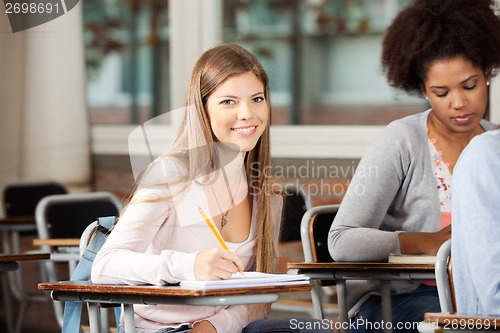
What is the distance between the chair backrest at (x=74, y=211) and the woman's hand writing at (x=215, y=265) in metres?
2.30

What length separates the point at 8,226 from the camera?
16.7ft

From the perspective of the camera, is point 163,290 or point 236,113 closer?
point 163,290

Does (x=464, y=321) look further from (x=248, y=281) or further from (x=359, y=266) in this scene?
(x=359, y=266)

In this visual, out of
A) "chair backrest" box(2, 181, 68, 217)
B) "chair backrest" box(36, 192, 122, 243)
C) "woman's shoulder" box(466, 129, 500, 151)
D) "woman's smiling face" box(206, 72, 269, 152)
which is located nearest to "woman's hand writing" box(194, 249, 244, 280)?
"woman's smiling face" box(206, 72, 269, 152)

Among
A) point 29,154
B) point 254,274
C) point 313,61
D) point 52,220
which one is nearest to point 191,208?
point 254,274

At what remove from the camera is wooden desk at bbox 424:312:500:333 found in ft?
6.36

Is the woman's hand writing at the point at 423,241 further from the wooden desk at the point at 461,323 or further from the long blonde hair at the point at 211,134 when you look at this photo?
the wooden desk at the point at 461,323

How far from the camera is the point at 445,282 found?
98.9 inches

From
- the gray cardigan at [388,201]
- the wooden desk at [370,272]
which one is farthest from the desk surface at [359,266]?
the gray cardigan at [388,201]

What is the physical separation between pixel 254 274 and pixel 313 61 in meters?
5.67

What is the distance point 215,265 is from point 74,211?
99.3 inches

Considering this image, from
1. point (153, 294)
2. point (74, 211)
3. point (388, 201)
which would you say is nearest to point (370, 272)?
point (388, 201)

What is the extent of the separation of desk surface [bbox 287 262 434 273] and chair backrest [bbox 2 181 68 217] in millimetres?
2943

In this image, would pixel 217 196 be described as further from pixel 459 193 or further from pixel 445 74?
pixel 445 74
